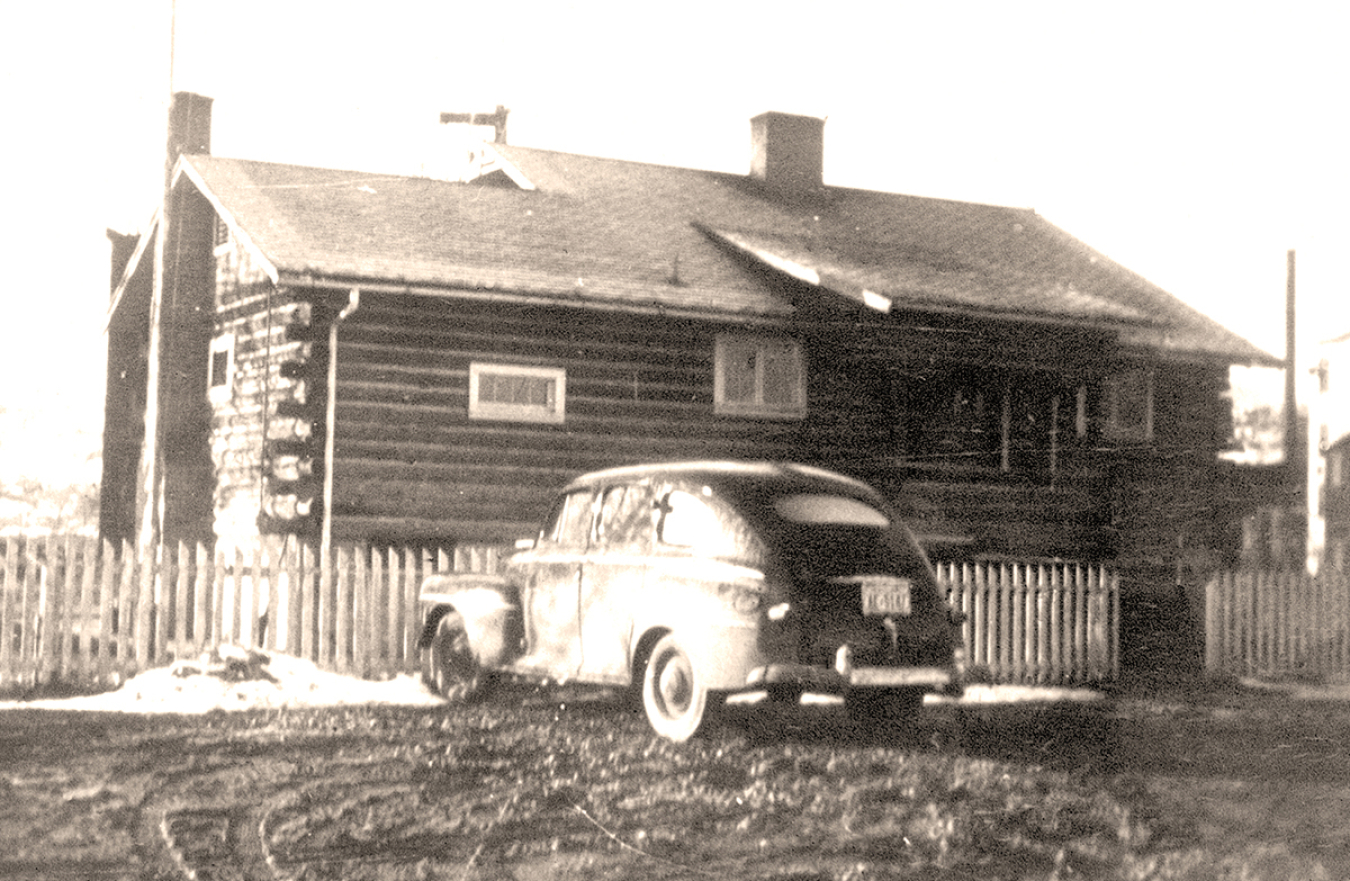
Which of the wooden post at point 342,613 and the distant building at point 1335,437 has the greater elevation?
the distant building at point 1335,437

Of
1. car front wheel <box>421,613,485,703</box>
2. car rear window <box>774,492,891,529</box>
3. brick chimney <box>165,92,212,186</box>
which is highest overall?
brick chimney <box>165,92,212,186</box>

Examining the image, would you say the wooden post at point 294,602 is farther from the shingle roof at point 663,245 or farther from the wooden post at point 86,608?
the shingle roof at point 663,245

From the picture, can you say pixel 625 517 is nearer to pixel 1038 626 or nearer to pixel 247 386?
pixel 1038 626

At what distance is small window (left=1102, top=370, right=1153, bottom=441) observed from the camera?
85.8 ft

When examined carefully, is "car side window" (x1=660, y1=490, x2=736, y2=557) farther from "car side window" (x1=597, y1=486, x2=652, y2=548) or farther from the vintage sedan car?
"car side window" (x1=597, y1=486, x2=652, y2=548)

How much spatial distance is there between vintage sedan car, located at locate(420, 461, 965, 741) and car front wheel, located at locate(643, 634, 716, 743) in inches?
0.4

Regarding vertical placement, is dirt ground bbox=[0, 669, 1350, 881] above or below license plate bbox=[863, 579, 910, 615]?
below

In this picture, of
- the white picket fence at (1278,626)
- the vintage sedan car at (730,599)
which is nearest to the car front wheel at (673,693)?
the vintage sedan car at (730,599)

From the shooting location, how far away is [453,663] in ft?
45.3

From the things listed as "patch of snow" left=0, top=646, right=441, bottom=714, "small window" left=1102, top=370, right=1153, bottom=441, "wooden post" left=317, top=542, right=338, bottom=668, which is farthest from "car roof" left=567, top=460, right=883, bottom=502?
"small window" left=1102, top=370, right=1153, bottom=441

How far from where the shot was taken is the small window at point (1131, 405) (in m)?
26.1

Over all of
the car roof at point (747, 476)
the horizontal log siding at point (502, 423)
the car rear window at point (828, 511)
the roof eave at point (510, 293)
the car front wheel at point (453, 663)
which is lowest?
the car front wheel at point (453, 663)

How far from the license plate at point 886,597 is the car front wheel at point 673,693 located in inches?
47.5

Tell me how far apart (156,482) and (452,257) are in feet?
14.0
